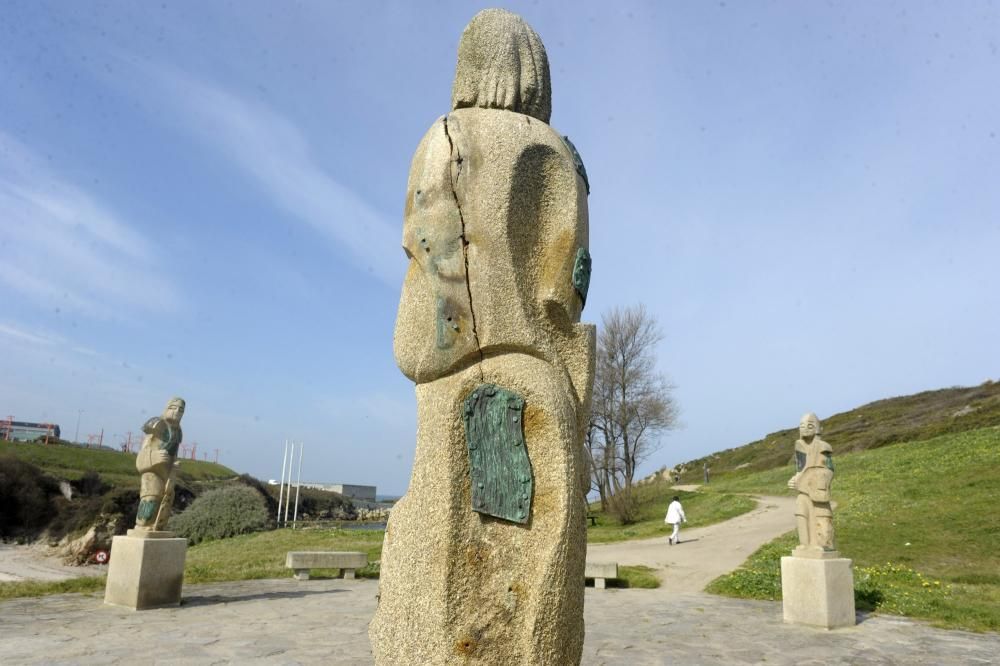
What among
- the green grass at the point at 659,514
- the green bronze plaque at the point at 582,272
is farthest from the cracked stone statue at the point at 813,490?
the green grass at the point at 659,514

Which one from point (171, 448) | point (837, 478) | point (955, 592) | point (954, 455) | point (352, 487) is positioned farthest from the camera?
point (352, 487)

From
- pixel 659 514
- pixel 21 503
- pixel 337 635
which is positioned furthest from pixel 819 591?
pixel 21 503

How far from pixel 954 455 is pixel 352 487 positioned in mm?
55608

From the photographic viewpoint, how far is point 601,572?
1210 cm

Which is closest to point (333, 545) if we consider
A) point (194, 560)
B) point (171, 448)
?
point (194, 560)

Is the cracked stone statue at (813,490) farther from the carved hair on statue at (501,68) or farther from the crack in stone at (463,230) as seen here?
the crack in stone at (463,230)

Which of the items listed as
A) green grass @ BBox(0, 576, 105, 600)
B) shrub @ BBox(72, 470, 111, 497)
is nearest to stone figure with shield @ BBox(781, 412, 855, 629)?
green grass @ BBox(0, 576, 105, 600)

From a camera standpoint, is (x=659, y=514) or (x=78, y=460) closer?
(x=659, y=514)

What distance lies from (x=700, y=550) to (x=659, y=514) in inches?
400

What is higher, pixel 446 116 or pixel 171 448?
pixel 446 116

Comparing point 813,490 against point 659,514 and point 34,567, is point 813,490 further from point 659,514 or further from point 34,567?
point 659,514

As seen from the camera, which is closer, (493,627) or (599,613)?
(493,627)

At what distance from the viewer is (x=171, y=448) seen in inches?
363

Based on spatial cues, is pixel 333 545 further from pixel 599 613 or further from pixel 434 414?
pixel 434 414
